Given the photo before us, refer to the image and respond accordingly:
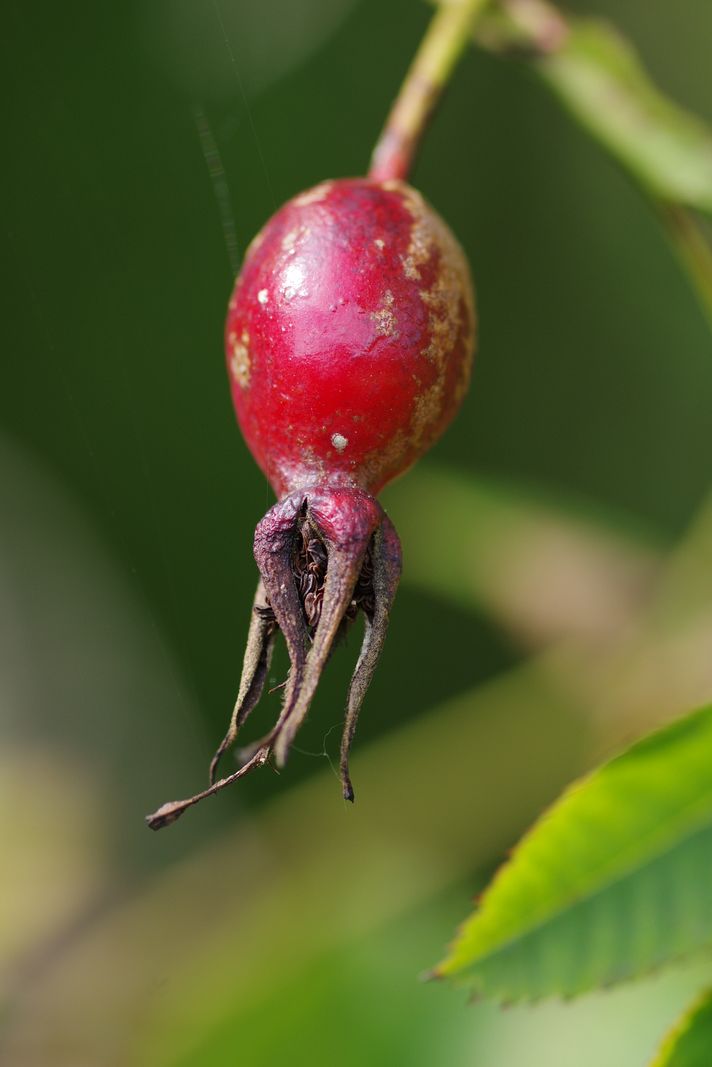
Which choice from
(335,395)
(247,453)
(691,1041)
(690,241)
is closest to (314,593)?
(335,395)

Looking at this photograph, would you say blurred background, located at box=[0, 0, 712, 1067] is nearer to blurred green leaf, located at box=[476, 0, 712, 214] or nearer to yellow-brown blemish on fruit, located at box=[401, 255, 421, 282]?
blurred green leaf, located at box=[476, 0, 712, 214]

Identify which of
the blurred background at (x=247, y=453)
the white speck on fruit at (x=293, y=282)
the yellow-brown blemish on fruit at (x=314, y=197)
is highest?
the yellow-brown blemish on fruit at (x=314, y=197)

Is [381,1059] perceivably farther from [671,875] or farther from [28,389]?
[28,389]

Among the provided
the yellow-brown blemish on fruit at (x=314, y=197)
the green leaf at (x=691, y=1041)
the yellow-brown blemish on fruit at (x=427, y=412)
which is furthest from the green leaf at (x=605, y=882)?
the yellow-brown blemish on fruit at (x=314, y=197)

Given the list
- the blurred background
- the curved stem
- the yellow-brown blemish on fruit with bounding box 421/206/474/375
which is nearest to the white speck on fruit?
the yellow-brown blemish on fruit with bounding box 421/206/474/375

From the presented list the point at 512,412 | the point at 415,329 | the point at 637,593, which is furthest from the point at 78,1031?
the point at 512,412

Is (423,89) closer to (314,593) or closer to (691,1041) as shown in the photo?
(314,593)

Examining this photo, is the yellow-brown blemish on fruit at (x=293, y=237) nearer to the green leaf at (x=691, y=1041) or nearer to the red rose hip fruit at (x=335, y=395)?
the red rose hip fruit at (x=335, y=395)
